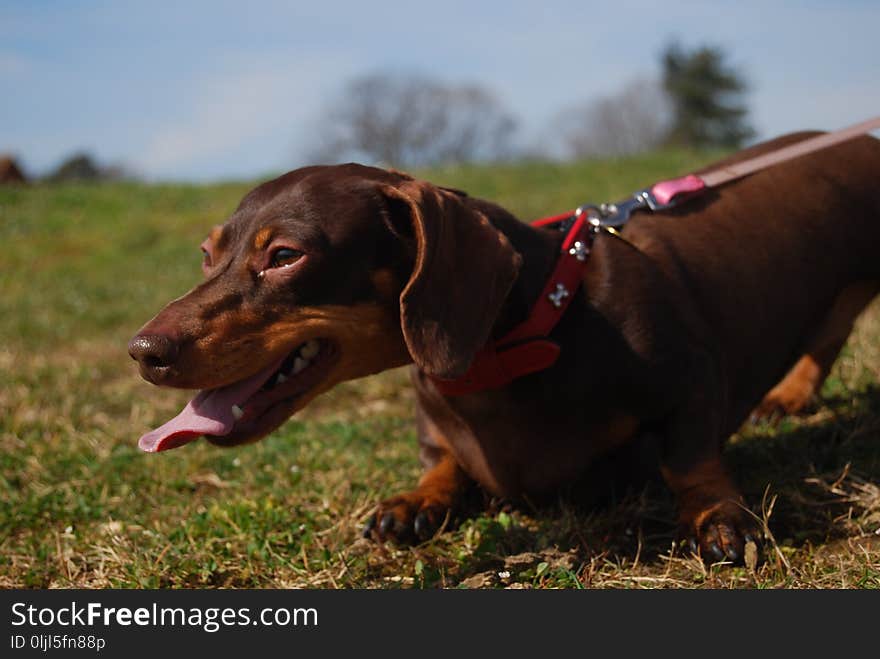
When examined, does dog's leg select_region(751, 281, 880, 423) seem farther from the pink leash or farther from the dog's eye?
the dog's eye

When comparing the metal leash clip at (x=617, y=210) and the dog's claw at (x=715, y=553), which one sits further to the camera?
the metal leash clip at (x=617, y=210)

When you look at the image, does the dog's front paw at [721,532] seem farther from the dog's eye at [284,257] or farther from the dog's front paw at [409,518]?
the dog's eye at [284,257]

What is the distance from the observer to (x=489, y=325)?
2.54 m

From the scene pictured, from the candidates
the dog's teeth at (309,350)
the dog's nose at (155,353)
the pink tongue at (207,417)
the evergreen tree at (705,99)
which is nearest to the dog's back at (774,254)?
the dog's teeth at (309,350)

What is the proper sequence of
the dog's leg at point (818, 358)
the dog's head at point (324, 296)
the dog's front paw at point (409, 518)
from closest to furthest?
1. the dog's head at point (324, 296)
2. the dog's front paw at point (409, 518)
3. the dog's leg at point (818, 358)

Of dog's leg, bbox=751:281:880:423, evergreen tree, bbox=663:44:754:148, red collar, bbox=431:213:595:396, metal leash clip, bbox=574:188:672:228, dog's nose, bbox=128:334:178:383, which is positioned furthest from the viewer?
evergreen tree, bbox=663:44:754:148

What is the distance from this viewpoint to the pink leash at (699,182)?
10.7ft

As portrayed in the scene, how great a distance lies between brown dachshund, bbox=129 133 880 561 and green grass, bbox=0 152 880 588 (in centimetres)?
16

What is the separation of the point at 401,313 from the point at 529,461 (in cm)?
69

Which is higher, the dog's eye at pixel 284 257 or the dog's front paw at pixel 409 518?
the dog's eye at pixel 284 257

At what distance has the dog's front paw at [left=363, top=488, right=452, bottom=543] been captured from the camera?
2.96m

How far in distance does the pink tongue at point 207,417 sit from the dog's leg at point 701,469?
1180 millimetres

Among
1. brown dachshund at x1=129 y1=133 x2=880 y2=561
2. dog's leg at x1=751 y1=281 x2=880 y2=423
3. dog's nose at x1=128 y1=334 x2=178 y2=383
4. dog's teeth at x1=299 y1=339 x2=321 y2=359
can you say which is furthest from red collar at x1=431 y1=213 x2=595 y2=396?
dog's leg at x1=751 y1=281 x2=880 y2=423

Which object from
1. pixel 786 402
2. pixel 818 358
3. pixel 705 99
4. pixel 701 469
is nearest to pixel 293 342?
pixel 701 469
